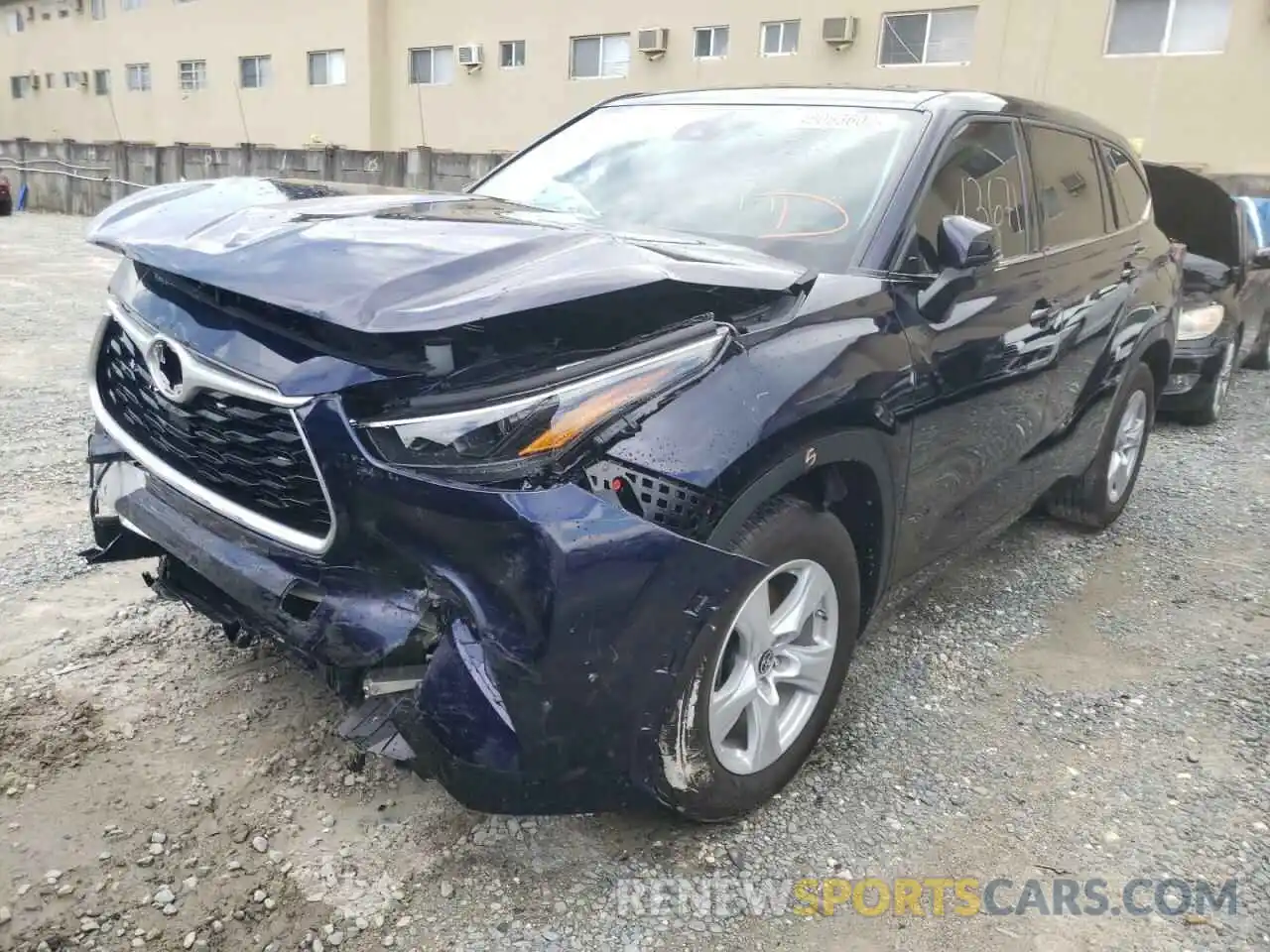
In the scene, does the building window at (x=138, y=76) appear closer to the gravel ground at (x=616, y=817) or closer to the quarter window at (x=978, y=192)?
the gravel ground at (x=616, y=817)

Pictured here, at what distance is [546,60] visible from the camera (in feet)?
71.2

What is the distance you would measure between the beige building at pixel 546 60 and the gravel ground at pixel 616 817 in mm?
3850

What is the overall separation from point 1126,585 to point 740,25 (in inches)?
663

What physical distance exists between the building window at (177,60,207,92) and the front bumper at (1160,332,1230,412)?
3049cm

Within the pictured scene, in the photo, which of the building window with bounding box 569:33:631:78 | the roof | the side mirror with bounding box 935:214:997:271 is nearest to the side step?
the side mirror with bounding box 935:214:997:271

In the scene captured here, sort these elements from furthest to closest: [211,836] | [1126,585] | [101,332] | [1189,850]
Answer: [1126,585] < [101,332] < [1189,850] < [211,836]

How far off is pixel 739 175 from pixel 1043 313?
1.20 m

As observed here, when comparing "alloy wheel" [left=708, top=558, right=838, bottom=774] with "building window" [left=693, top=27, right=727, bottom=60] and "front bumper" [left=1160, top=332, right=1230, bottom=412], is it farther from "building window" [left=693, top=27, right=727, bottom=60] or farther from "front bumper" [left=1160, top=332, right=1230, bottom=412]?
"building window" [left=693, top=27, right=727, bottom=60]

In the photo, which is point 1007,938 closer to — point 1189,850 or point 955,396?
point 1189,850

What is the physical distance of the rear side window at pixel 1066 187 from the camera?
3.71m

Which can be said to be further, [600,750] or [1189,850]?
[1189,850]

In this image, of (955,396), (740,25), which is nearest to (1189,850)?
(955,396)

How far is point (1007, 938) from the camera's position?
7.39ft

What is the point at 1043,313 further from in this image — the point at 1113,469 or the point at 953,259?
the point at 1113,469
